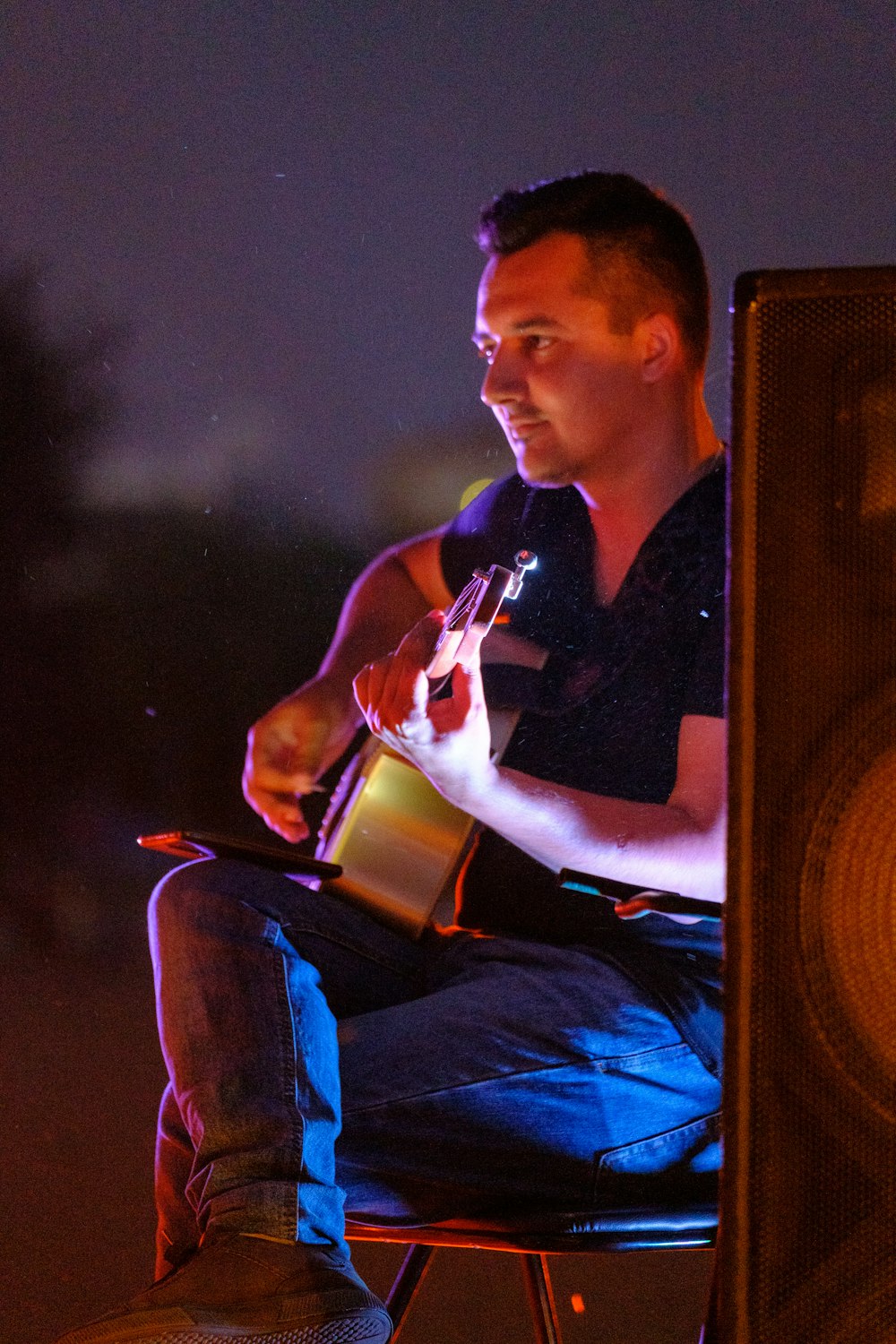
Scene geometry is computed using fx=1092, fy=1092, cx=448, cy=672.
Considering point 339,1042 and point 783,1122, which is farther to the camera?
point 339,1042

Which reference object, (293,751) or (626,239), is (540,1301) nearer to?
(293,751)

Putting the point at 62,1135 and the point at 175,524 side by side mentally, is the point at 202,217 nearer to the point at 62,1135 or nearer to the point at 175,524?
the point at 175,524

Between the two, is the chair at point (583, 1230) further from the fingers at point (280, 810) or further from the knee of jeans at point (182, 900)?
the fingers at point (280, 810)

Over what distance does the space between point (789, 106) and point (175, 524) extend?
997 mm

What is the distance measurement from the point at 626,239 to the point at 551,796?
29.4 inches

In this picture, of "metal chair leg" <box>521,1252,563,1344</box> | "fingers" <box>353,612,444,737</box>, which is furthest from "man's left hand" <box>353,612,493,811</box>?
"metal chair leg" <box>521,1252,563,1344</box>

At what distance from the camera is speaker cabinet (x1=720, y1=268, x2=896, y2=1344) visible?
51 centimetres

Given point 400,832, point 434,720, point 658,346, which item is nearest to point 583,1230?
point 434,720

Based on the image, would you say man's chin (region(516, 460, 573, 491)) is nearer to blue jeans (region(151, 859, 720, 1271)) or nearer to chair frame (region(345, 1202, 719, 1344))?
blue jeans (region(151, 859, 720, 1271))

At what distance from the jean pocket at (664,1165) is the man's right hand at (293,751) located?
672 mm

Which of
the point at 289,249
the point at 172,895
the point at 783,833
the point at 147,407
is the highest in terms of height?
the point at 289,249

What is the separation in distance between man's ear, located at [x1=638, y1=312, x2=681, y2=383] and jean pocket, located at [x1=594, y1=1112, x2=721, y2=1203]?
0.83m

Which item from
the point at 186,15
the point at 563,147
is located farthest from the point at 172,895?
the point at 186,15

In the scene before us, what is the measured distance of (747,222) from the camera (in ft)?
4.70
